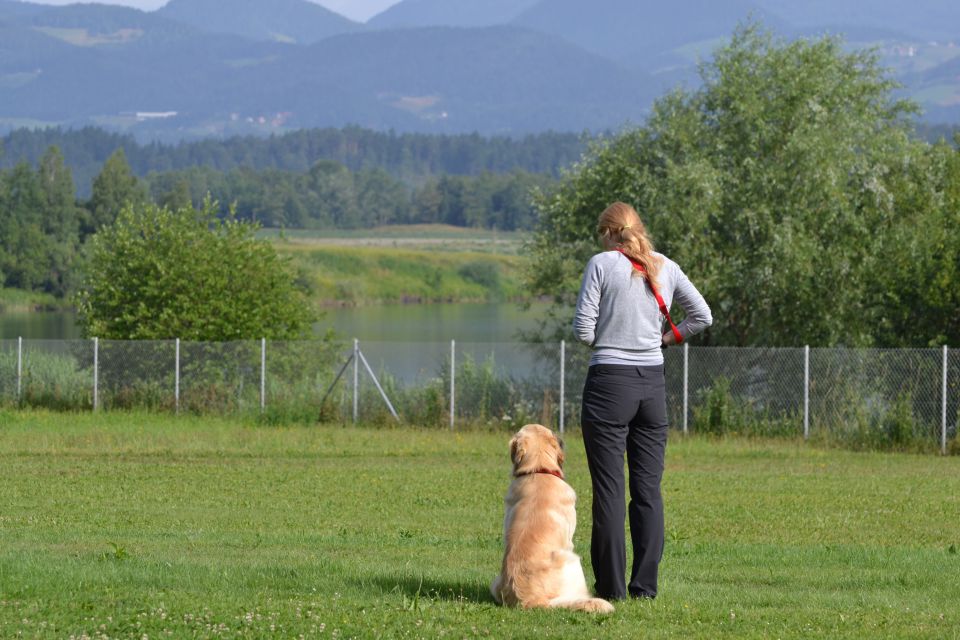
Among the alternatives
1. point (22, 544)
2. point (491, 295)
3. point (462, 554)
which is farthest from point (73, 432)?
point (491, 295)

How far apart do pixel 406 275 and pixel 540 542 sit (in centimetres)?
9789

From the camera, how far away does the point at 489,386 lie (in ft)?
79.2

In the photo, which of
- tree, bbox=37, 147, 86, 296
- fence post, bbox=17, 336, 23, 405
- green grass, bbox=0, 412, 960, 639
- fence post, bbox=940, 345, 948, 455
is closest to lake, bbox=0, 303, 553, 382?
green grass, bbox=0, 412, 960, 639

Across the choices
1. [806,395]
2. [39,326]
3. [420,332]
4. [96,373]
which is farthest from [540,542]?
[39,326]

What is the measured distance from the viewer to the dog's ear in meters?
6.91

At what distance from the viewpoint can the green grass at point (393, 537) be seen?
21.3 ft

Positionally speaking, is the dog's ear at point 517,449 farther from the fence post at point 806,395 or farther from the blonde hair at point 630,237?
the fence post at point 806,395

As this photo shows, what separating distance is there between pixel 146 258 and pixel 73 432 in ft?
25.6

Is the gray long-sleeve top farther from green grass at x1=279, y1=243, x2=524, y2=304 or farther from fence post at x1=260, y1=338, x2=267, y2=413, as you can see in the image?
green grass at x1=279, y1=243, x2=524, y2=304

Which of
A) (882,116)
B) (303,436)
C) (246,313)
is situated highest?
(882,116)

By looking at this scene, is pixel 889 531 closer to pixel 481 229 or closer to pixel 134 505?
pixel 134 505

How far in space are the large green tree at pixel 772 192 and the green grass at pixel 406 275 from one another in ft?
201

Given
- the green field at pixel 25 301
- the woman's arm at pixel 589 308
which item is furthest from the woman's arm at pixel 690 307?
the green field at pixel 25 301

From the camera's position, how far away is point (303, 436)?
21203 mm
